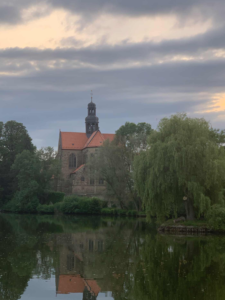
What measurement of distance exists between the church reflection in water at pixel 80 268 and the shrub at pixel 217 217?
24.3ft

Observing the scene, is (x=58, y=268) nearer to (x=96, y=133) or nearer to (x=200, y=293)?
(x=200, y=293)

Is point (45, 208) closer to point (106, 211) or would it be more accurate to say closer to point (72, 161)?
point (106, 211)

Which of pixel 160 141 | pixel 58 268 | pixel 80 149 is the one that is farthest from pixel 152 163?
pixel 80 149

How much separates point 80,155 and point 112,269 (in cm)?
5491

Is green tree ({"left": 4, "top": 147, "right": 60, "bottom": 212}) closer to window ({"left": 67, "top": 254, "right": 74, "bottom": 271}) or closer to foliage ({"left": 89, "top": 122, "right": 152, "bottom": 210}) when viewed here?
foliage ({"left": 89, "top": 122, "right": 152, "bottom": 210})

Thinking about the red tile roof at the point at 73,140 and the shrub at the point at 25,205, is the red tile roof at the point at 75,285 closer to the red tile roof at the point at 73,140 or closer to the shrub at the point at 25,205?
the shrub at the point at 25,205

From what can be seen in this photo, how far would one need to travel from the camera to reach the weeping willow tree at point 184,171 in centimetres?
2538

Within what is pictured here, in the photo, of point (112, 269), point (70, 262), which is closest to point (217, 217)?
point (70, 262)

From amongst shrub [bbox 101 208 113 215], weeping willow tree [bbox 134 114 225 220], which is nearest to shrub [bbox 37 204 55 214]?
shrub [bbox 101 208 113 215]

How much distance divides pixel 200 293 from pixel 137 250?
25.0 ft

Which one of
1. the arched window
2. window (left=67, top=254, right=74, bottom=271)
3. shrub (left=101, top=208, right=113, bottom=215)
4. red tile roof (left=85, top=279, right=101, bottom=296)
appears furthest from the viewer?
the arched window

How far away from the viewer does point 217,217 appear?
81.0ft

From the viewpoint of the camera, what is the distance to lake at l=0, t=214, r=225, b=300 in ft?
34.9

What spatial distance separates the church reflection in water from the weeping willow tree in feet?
21.4
